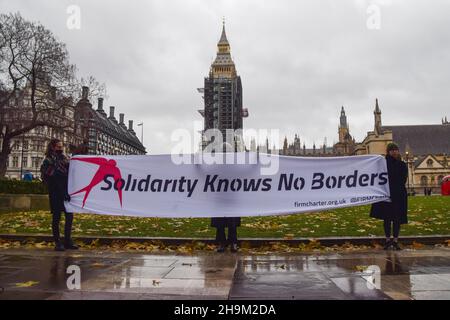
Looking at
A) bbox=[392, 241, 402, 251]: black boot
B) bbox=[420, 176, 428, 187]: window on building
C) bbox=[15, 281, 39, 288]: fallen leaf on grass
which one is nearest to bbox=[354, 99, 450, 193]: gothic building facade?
bbox=[420, 176, 428, 187]: window on building

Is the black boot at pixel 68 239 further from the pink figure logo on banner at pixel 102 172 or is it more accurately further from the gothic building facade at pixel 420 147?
the gothic building facade at pixel 420 147

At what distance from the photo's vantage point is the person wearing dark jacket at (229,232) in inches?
276

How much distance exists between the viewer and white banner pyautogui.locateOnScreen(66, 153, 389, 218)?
7.55m

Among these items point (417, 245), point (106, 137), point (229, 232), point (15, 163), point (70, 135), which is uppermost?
point (106, 137)

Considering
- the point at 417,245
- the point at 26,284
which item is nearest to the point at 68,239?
the point at 26,284

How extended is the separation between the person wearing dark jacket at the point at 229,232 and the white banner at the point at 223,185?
5.2 inches

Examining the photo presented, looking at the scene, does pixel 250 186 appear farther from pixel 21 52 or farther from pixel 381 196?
pixel 21 52

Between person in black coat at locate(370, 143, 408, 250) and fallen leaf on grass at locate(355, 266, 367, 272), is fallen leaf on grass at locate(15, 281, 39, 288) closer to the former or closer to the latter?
fallen leaf on grass at locate(355, 266, 367, 272)

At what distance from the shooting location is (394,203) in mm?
7309

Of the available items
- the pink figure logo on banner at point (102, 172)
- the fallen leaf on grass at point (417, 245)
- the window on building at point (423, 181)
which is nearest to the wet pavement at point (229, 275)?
the fallen leaf on grass at point (417, 245)

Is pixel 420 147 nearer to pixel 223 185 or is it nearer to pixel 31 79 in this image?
pixel 31 79

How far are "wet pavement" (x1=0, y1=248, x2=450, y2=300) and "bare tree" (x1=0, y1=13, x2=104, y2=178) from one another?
90.2ft

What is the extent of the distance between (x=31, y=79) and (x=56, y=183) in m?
29.7
